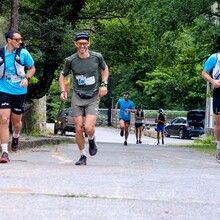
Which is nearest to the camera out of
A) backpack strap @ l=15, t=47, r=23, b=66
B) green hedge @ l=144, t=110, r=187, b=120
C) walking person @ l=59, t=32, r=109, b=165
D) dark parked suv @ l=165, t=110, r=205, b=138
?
walking person @ l=59, t=32, r=109, b=165

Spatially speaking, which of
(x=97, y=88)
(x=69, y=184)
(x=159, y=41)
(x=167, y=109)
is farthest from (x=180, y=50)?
(x=167, y=109)

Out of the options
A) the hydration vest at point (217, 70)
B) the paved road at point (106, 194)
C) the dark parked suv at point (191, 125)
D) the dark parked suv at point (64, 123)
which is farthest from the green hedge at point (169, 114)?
the paved road at point (106, 194)

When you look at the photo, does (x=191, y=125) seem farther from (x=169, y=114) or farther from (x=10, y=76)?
(x=10, y=76)

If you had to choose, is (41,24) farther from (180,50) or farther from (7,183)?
(7,183)

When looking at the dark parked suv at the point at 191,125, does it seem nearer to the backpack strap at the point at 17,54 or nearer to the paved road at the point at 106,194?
the backpack strap at the point at 17,54

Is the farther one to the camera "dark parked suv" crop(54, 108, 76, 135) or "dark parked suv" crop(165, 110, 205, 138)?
"dark parked suv" crop(165, 110, 205, 138)

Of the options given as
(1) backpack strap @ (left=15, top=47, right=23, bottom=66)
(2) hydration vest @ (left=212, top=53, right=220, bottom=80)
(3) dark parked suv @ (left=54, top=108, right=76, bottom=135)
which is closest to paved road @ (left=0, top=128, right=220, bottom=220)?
(1) backpack strap @ (left=15, top=47, right=23, bottom=66)

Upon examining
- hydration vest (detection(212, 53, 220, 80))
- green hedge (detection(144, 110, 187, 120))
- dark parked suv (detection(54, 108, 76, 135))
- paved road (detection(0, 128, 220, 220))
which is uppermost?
green hedge (detection(144, 110, 187, 120))

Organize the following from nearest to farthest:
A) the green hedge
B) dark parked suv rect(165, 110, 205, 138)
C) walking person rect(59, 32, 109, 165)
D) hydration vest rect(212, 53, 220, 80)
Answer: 1. walking person rect(59, 32, 109, 165)
2. hydration vest rect(212, 53, 220, 80)
3. dark parked suv rect(165, 110, 205, 138)
4. the green hedge

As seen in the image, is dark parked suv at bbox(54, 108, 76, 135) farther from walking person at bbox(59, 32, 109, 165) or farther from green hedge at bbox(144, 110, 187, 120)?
walking person at bbox(59, 32, 109, 165)

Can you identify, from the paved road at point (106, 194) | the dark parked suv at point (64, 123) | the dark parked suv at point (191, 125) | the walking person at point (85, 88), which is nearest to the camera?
the paved road at point (106, 194)

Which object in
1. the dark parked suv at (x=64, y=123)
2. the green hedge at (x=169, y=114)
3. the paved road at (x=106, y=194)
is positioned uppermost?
the green hedge at (x=169, y=114)

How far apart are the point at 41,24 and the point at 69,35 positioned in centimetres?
100

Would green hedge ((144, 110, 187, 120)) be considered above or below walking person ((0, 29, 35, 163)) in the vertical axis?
above
